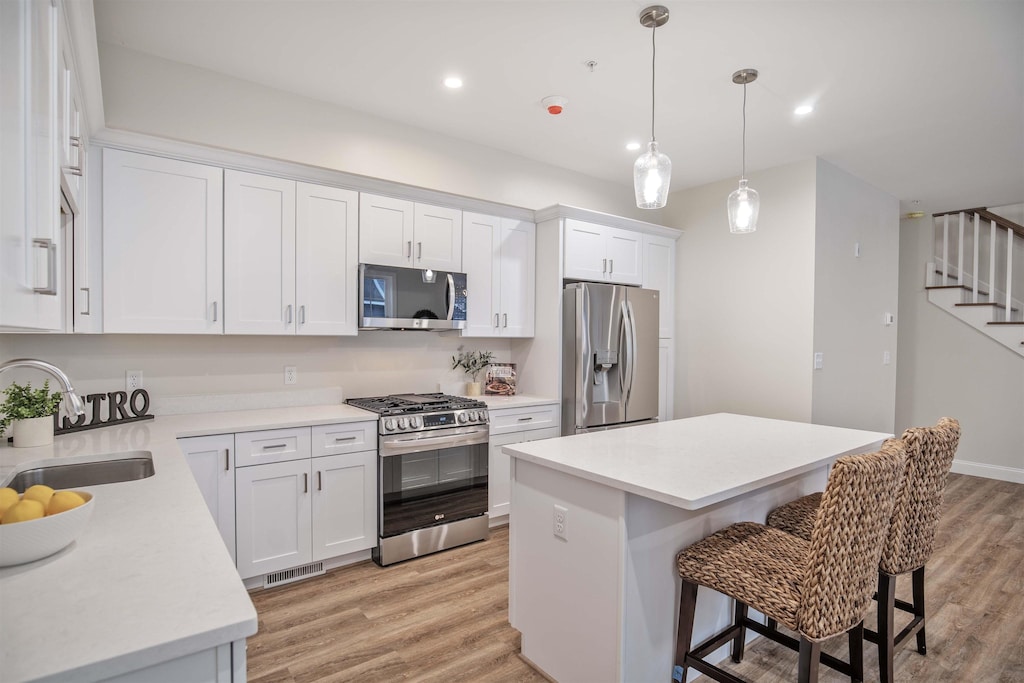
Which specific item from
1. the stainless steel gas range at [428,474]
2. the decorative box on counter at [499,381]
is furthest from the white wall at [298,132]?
the stainless steel gas range at [428,474]

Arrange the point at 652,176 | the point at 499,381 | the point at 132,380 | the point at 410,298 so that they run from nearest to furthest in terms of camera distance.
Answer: the point at 652,176
the point at 132,380
the point at 410,298
the point at 499,381

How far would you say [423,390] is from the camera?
3824 millimetres

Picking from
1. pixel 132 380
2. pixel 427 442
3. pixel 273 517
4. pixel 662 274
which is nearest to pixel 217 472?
pixel 273 517

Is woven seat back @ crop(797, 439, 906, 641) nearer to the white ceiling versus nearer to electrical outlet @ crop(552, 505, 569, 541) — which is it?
electrical outlet @ crop(552, 505, 569, 541)

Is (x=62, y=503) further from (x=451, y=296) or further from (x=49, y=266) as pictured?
(x=451, y=296)

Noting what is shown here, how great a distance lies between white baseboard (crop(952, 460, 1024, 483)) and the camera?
516 centimetres

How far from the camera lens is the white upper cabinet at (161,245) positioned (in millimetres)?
2518

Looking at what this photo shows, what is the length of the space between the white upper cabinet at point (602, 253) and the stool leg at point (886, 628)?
263cm

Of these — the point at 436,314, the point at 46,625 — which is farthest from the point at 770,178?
the point at 46,625

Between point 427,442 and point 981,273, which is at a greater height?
point 981,273

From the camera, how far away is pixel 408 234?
343cm

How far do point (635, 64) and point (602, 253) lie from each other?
5.34 feet

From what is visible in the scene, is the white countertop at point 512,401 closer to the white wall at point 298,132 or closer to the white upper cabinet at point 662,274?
the white upper cabinet at point 662,274

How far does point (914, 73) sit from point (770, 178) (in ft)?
4.82
